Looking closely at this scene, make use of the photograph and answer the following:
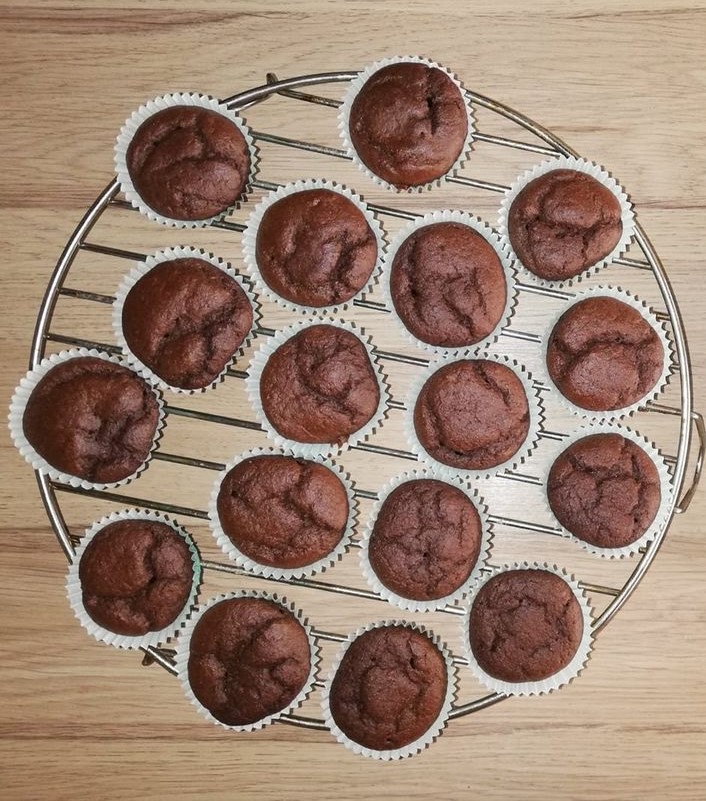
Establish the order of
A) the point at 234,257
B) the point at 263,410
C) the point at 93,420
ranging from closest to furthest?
1. the point at 93,420
2. the point at 263,410
3. the point at 234,257

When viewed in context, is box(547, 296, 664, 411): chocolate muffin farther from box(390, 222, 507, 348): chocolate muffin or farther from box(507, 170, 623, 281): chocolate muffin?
box(390, 222, 507, 348): chocolate muffin

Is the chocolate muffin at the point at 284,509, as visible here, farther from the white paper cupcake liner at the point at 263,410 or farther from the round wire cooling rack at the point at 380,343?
the round wire cooling rack at the point at 380,343

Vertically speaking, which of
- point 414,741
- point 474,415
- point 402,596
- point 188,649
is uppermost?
point 474,415

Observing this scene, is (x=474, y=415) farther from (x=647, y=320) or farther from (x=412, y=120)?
(x=412, y=120)

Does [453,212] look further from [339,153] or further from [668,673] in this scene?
[668,673]

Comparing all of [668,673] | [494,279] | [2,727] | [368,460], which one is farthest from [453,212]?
[2,727]

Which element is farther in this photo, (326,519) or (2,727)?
(2,727)

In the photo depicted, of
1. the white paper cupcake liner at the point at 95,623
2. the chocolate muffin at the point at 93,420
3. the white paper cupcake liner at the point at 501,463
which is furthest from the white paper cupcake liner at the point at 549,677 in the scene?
the chocolate muffin at the point at 93,420

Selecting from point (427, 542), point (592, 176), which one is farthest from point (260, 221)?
point (427, 542)
